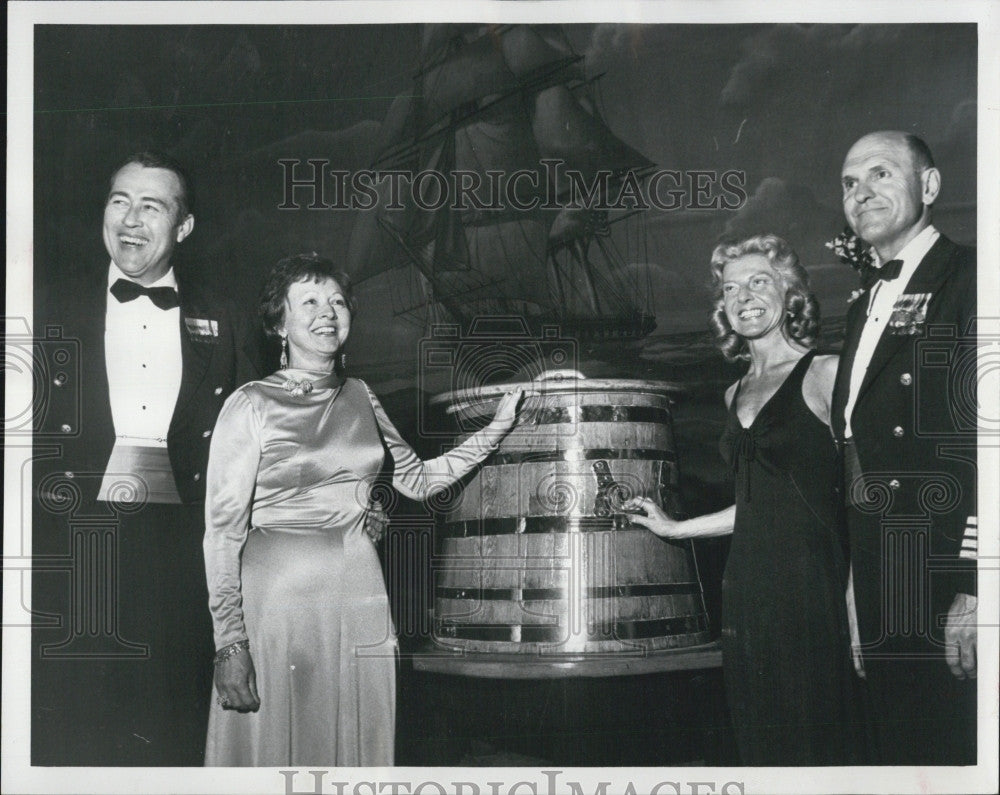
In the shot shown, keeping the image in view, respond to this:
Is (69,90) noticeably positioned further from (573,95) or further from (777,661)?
(777,661)

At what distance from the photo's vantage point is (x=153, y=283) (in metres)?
3.70

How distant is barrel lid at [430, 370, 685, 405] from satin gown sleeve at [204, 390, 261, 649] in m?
0.71

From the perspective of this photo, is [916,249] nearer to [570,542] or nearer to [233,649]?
[570,542]

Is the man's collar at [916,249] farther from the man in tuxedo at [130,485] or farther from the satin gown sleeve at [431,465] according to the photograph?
the man in tuxedo at [130,485]

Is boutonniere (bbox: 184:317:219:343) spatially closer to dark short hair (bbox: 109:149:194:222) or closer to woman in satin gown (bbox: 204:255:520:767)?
woman in satin gown (bbox: 204:255:520:767)

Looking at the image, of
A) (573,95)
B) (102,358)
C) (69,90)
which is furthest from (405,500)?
(69,90)

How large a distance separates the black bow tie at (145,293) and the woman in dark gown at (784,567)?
6.86 feet

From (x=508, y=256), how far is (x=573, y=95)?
0.66m

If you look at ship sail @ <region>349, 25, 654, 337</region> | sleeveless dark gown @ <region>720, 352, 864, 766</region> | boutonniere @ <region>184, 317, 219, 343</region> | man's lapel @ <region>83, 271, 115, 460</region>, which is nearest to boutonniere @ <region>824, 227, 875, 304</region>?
sleeveless dark gown @ <region>720, 352, 864, 766</region>

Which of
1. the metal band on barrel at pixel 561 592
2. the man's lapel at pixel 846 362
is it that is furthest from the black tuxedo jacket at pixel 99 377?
the man's lapel at pixel 846 362

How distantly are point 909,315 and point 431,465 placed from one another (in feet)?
6.18

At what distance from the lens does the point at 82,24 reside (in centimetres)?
371

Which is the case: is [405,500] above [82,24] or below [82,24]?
below

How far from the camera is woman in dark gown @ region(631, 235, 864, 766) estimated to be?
3586mm
